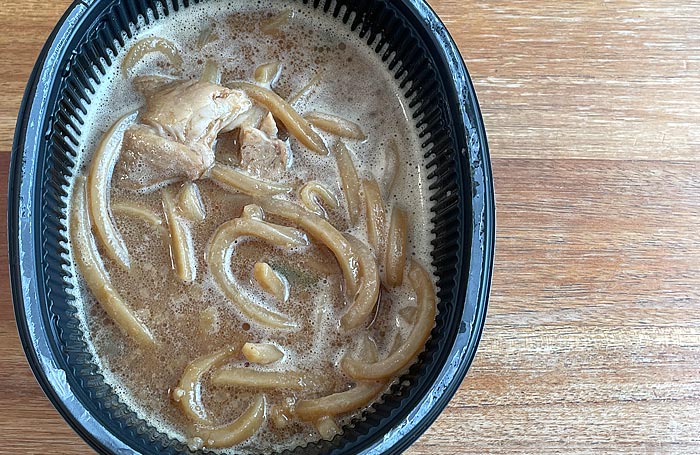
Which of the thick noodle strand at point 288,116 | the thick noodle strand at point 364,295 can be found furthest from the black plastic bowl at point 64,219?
the thick noodle strand at point 288,116

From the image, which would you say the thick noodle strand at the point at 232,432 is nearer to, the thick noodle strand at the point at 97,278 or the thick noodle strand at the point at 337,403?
the thick noodle strand at the point at 337,403

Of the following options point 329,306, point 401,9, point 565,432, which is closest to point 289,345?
point 329,306

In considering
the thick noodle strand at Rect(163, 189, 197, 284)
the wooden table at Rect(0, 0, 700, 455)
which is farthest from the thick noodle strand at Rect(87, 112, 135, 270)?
the wooden table at Rect(0, 0, 700, 455)

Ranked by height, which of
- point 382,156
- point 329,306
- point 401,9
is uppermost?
point 401,9

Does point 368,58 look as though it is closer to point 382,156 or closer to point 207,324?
point 382,156

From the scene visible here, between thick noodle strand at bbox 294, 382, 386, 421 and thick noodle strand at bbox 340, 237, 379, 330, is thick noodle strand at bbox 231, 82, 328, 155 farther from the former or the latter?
thick noodle strand at bbox 294, 382, 386, 421

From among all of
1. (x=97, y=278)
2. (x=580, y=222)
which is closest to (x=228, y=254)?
(x=97, y=278)
